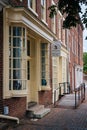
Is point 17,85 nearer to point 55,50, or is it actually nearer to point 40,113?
point 40,113

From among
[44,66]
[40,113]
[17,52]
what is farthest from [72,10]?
[44,66]

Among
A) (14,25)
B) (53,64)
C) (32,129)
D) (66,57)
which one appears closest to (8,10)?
(14,25)

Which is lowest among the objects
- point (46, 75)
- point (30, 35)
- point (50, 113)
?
point (50, 113)

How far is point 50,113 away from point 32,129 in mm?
4636

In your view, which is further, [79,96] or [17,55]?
[79,96]

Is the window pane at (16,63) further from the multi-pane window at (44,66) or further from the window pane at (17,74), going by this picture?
the multi-pane window at (44,66)

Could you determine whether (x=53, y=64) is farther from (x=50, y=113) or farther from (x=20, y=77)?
(x=20, y=77)

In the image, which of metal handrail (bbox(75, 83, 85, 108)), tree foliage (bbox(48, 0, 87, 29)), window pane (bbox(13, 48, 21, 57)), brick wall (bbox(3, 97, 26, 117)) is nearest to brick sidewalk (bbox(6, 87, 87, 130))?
brick wall (bbox(3, 97, 26, 117))

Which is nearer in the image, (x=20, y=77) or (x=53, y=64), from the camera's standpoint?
(x=20, y=77)

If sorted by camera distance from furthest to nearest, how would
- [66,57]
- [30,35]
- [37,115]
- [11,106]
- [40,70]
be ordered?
1. [66,57]
2. [40,70]
3. [30,35]
4. [37,115]
5. [11,106]

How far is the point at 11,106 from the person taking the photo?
12.4 m

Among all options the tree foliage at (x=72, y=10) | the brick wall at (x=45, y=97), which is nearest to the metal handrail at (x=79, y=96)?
the brick wall at (x=45, y=97)

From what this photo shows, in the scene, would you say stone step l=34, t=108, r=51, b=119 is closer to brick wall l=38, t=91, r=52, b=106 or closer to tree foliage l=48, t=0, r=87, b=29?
brick wall l=38, t=91, r=52, b=106

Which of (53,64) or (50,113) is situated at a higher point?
(53,64)
